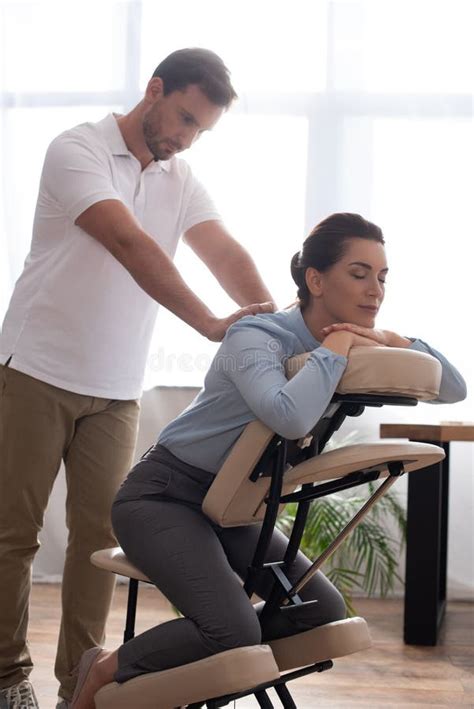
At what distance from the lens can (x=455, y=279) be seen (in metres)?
3.74

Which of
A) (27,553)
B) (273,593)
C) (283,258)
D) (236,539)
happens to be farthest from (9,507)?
(283,258)

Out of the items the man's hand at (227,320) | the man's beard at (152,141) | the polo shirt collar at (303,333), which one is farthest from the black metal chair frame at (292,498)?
the man's beard at (152,141)

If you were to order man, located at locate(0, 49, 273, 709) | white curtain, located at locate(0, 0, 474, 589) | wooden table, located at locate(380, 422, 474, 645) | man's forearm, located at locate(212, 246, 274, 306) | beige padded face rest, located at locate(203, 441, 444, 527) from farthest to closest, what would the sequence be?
white curtain, located at locate(0, 0, 474, 589) → wooden table, located at locate(380, 422, 474, 645) → man's forearm, located at locate(212, 246, 274, 306) → man, located at locate(0, 49, 273, 709) → beige padded face rest, located at locate(203, 441, 444, 527)

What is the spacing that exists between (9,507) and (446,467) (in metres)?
1.76

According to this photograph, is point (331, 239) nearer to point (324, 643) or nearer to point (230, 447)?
point (230, 447)

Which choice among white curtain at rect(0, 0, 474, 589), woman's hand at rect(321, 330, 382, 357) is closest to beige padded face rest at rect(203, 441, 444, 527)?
woman's hand at rect(321, 330, 382, 357)

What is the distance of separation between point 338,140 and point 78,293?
77.7 inches

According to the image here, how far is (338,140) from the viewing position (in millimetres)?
3812

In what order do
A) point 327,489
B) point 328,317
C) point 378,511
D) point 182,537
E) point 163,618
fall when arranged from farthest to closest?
1. point 378,511
2. point 163,618
3. point 328,317
4. point 182,537
5. point 327,489

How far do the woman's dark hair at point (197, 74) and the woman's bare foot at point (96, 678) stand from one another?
121cm

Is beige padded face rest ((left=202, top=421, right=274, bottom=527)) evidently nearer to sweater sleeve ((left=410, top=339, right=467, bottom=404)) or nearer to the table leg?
sweater sleeve ((left=410, top=339, right=467, bottom=404))

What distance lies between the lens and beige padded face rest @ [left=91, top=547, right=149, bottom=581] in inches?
65.3

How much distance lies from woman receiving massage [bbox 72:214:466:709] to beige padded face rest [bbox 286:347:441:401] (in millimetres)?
25

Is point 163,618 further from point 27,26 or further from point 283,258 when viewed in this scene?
point 27,26
